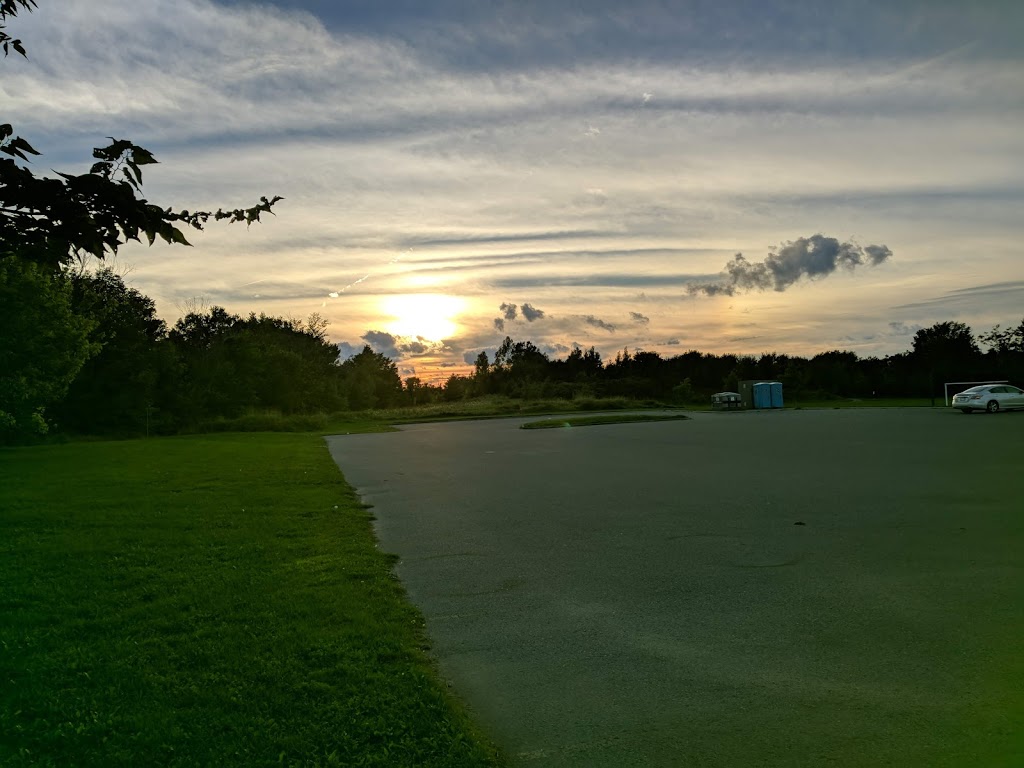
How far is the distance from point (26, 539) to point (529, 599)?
22.1 feet

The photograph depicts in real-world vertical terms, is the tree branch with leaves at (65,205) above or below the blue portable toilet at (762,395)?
above

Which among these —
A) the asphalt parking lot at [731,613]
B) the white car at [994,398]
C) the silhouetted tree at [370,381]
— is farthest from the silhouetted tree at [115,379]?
the white car at [994,398]

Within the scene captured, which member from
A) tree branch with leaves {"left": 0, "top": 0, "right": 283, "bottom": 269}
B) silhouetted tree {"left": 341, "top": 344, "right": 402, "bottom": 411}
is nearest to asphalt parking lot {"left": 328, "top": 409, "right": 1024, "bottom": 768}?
tree branch with leaves {"left": 0, "top": 0, "right": 283, "bottom": 269}

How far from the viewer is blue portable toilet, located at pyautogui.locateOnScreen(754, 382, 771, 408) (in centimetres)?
5272

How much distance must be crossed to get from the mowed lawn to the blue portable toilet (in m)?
47.6

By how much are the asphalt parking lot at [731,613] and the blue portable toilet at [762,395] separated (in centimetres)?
4032

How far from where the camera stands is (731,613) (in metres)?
5.69

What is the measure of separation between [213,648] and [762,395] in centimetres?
5285

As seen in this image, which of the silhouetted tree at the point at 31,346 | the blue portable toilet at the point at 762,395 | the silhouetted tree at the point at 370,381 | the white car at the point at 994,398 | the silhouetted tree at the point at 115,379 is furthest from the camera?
the silhouetted tree at the point at 370,381

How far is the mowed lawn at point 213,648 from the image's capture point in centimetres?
354

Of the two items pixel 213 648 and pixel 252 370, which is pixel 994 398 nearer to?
pixel 213 648

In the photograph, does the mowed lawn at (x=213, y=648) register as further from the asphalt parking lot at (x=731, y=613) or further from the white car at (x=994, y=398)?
the white car at (x=994, y=398)

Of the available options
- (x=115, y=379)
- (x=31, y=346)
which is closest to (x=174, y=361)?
(x=115, y=379)

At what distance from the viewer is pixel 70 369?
25.6 meters
